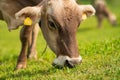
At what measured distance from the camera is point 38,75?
841 centimetres

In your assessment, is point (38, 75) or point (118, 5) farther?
point (118, 5)

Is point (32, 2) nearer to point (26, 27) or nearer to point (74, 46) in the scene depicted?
point (26, 27)

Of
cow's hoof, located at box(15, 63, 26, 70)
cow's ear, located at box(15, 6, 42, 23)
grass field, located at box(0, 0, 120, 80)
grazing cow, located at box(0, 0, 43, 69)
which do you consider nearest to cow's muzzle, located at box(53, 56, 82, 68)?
grass field, located at box(0, 0, 120, 80)

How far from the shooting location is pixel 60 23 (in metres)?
8.17

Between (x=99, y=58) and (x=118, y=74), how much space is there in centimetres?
204

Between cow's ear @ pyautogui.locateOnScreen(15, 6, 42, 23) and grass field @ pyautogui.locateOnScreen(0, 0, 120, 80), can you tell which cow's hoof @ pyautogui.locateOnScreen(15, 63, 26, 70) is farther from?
cow's ear @ pyautogui.locateOnScreen(15, 6, 42, 23)

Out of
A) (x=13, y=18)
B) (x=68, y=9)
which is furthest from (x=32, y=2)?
(x=68, y=9)

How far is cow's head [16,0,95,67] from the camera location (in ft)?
26.7

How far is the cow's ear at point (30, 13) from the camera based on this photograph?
8.64 m

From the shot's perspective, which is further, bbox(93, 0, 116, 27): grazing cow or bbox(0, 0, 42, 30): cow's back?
bbox(93, 0, 116, 27): grazing cow

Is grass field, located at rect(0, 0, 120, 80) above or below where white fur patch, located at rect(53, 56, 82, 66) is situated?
below

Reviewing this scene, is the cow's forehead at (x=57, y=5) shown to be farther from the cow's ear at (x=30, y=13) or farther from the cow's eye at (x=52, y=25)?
the cow's ear at (x=30, y=13)

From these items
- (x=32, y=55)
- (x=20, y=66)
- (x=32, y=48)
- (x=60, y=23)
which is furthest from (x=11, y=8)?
(x=32, y=48)

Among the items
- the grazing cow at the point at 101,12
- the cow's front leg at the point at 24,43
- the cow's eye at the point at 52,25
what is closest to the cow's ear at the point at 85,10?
the cow's eye at the point at 52,25
